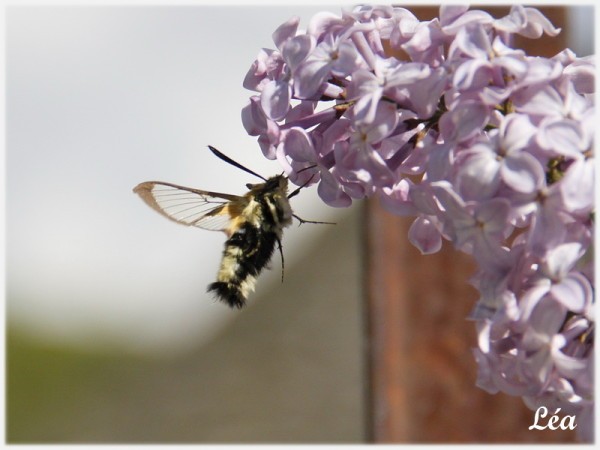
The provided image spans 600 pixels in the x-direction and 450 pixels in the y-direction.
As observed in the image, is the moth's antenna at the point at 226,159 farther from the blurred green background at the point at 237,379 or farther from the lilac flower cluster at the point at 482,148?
the blurred green background at the point at 237,379

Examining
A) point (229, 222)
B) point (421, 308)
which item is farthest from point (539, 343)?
point (421, 308)

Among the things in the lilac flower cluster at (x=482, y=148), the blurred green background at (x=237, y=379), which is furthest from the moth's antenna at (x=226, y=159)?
the blurred green background at (x=237, y=379)

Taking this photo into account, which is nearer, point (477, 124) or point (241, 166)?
point (477, 124)

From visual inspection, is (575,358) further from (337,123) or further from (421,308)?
(421,308)

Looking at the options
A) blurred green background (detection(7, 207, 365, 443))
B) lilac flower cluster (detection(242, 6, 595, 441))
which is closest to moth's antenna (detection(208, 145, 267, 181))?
lilac flower cluster (detection(242, 6, 595, 441))

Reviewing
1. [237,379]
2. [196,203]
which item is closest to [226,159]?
[196,203]

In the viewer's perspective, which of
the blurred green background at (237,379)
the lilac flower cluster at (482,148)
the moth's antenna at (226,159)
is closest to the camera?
the lilac flower cluster at (482,148)

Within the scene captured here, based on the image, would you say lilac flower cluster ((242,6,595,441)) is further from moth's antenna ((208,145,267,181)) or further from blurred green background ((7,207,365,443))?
blurred green background ((7,207,365,443))
